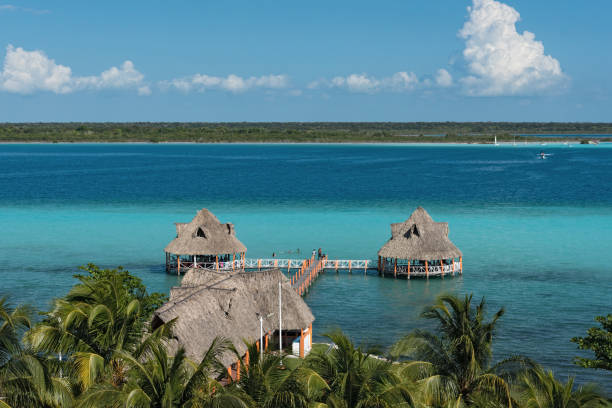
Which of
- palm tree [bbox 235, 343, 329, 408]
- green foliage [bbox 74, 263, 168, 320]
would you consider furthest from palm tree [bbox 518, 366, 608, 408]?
green foliage [bbox 74, 263, 168, 320]

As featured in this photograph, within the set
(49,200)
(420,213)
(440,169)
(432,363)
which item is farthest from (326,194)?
(432,363)

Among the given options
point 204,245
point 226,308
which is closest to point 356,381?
point 226,308

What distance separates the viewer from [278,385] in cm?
1678

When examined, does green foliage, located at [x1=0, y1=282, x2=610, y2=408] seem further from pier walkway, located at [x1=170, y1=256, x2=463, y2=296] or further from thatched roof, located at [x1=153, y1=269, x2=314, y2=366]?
pier walkway, located at [x1=170, y1=256, x2=463, y2=296]

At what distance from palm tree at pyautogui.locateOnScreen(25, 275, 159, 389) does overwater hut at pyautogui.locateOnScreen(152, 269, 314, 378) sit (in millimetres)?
3084

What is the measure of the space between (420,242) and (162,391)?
33.0 metres

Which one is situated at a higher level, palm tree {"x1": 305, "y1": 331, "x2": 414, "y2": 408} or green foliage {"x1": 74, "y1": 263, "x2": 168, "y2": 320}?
Result: palm tree {"x1": 305, "y1": 331, "x2": 414, "y2": 408}

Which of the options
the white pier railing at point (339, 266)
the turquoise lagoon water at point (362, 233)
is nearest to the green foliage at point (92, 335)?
the turquoise lagoon water at point (362, 233)

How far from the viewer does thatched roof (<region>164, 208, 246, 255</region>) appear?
47.6 metres

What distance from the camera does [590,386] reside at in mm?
17219

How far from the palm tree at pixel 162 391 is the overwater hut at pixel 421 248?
3161cm

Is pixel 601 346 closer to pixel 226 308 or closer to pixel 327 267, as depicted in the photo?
pixel 226 308

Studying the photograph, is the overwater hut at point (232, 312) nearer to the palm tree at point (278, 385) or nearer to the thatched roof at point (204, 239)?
the palm tree at point (278, 385)

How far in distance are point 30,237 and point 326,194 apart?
1833 inches
